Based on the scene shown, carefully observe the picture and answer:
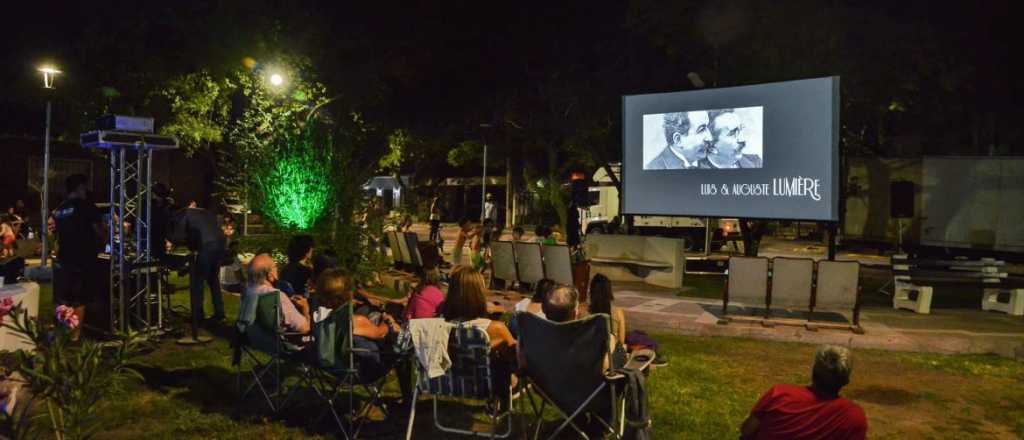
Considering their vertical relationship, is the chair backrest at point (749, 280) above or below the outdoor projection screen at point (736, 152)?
below

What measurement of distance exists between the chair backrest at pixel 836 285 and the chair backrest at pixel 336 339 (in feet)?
20.1

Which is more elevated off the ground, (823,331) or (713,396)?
(823,331)

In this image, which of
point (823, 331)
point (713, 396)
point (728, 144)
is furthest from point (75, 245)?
point (728, 144)

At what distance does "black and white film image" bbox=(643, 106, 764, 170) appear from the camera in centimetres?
1183

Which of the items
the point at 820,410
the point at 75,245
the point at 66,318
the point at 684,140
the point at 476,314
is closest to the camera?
the point at 820,410

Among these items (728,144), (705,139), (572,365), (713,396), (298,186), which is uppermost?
(705,139)

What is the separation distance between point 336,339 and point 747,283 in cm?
584

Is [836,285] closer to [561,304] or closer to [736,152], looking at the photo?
[736,152]

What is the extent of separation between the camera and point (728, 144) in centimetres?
1209

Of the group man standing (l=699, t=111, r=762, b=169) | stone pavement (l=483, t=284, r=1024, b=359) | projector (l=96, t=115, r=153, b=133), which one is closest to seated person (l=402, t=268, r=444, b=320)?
projector (l=96, t=115, r=153, b=133)

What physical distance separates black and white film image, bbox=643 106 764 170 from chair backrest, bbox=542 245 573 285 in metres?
3.45

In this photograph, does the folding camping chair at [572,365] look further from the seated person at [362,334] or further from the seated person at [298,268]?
the seated person at [298,268]

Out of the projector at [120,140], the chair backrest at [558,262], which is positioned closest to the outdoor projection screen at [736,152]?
the chair backrest at [558,262]

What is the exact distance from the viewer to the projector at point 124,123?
7.35 m
